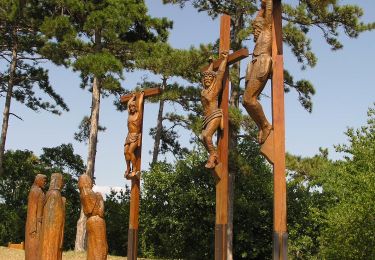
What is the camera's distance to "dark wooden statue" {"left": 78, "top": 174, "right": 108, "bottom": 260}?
6.22 m

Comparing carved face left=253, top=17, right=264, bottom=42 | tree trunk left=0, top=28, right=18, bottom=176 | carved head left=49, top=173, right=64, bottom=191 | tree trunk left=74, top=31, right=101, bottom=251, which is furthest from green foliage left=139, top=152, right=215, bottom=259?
carved face left=253, top=17, right=264, bottom=42

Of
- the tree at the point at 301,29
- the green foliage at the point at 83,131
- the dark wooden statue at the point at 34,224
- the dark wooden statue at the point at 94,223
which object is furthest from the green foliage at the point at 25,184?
the dark wooden statue at the point at 94,223

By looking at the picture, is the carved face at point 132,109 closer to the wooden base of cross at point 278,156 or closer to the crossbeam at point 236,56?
the crossbeam at point 236,56

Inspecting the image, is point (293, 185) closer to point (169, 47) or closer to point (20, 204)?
point (169, 47)

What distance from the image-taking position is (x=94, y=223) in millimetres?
6273

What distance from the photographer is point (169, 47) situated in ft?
61.8

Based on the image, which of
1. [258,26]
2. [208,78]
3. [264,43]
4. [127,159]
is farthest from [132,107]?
[264,43]

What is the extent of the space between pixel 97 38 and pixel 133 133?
9253mm

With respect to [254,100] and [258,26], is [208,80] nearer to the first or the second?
[258,26]

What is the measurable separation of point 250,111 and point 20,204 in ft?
73.1

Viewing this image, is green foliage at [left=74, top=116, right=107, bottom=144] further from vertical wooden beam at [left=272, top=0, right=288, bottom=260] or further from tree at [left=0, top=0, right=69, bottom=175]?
vertical wooden beam at [left=272, top=0, right=288, bottom=260]

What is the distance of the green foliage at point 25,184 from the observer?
24.7 m

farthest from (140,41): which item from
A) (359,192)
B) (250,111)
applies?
(250,111)

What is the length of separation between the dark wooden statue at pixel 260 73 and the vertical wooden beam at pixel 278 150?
0.07 m
